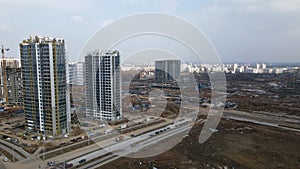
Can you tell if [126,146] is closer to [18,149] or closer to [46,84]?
[18,149]

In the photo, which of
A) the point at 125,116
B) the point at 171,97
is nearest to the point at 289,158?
the point at 125,116

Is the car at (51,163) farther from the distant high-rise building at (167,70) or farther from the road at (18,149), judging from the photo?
the distant high-rise building at (167,70)

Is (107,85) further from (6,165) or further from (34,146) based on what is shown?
(6,165)

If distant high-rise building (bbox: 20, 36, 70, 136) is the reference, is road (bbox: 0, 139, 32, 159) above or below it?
below

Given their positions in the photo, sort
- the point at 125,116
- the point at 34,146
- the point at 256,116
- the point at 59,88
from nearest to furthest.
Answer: the point at 34,146 < the point at 59,88 < the point at 125,116 < the point at 256,116

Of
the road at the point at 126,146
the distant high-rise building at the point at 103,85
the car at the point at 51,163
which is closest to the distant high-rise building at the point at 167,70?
the distant high-rise building at the point at 103,85

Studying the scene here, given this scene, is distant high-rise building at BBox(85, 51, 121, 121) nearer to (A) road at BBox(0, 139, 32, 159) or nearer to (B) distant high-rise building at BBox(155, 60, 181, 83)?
(A) road at BBox(0, 139, 32, 159)

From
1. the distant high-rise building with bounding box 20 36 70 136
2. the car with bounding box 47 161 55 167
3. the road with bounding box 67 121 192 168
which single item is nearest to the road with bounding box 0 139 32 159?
the car with bounding box 47 161 55 167

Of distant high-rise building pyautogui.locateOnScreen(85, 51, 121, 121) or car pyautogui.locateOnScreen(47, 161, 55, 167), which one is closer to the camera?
car pyautogui.locateOnScreen(47, 161, 55, 167)
